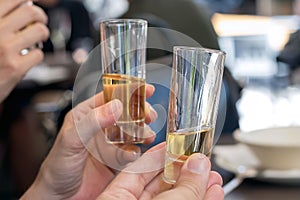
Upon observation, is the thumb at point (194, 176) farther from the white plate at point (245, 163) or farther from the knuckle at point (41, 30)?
the knuckle at point (41, 30)

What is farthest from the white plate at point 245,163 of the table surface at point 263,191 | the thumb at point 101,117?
the thumb at point 101,117

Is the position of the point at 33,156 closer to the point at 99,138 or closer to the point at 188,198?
the point at 99,138


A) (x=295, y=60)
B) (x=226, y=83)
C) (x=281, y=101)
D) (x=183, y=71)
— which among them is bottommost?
(x=281, y=101)

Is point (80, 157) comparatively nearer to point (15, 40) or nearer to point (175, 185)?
point (175, 185)

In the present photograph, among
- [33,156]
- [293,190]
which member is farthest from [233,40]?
[293,190]

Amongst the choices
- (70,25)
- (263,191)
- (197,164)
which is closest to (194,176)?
(197,164)
